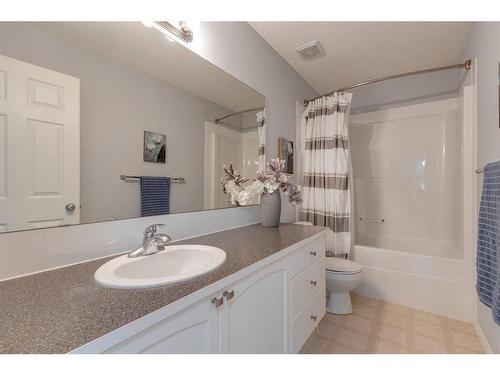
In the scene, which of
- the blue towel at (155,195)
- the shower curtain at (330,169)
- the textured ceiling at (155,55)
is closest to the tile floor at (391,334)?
the shower curtain at (330,169)

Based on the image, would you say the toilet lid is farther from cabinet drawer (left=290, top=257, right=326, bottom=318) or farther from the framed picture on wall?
the framed picture on wall

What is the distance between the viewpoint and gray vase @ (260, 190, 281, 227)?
5.24ft

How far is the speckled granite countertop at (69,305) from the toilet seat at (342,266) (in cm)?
119

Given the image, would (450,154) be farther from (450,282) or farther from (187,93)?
(187,93)

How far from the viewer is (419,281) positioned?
1.89 metres

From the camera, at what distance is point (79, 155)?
855 mm

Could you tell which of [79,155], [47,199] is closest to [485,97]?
[79,155]

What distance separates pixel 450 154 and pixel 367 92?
3.58 feet

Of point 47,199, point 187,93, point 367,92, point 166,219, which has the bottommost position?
point 166,219

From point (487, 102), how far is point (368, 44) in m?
0.91

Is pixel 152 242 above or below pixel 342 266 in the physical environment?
above

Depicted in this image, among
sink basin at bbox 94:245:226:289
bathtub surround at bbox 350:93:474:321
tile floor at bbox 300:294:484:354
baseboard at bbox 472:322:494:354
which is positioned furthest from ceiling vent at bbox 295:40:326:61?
baseboard at bbox 472:322:494:354

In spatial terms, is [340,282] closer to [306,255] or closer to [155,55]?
[306,255]

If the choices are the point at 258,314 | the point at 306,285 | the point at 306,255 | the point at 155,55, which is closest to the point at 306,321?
the point at 306,285
